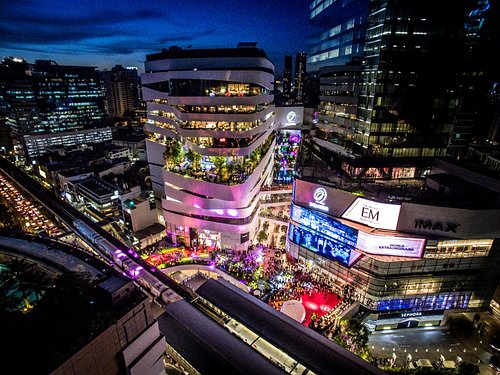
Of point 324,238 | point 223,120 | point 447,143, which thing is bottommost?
point 324,238

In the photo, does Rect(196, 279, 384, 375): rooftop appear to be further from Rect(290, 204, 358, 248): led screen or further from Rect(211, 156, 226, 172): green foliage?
Rect(211, 156, 226, 172): green foliage

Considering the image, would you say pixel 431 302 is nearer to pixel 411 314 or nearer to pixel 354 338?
pixel 411 314

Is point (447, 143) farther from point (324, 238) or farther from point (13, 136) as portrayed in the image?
point (13, 136)

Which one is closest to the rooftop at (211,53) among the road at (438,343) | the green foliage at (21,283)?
the green foliage at (21,283)

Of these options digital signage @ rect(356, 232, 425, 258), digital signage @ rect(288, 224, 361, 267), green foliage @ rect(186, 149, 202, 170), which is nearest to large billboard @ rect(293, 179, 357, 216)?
digital signage @ rect(288, 224, 361, 267)

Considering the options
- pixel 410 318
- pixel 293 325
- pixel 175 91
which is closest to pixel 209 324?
pixel 293 325

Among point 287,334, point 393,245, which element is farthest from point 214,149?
point 287,334
